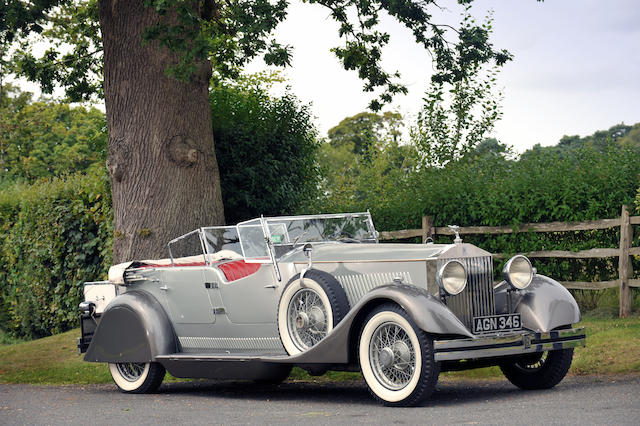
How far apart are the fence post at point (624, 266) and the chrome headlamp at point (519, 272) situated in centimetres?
469

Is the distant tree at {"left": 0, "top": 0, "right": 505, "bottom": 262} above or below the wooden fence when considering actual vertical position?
above

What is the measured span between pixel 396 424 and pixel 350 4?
9.65 m

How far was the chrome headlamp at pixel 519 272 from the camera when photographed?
7586 mm

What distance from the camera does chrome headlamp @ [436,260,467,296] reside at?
6.96 meters

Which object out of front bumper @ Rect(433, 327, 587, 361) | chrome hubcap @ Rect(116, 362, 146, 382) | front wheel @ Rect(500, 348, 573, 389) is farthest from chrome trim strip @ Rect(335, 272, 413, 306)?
chrome hubcap @ Rect(116, 362, 146, 382)

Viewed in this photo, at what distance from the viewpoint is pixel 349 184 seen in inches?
1334

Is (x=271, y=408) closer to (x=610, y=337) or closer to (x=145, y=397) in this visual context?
(x=145, y=397)

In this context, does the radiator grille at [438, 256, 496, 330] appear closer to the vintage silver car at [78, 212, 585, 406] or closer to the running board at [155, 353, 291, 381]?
the vintage silver car at [78, 212, 585, 406]

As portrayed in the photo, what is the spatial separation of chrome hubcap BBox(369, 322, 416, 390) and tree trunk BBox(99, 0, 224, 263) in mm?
4932

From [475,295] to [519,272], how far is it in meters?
0.63

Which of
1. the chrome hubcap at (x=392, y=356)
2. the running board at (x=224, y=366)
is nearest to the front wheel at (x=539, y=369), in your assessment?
the chrome hubcap at (x=392, y=356)

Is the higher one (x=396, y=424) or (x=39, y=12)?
(x=39, y=12)

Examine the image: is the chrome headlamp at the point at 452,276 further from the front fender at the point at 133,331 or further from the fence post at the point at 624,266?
the fence post at the point at 624,266

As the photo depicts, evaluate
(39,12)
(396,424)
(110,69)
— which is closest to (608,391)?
(396,424)
